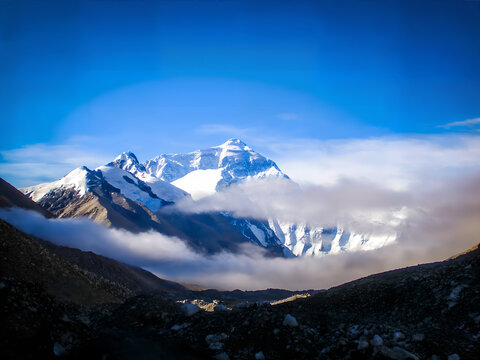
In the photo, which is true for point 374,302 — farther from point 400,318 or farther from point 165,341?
point 165,341

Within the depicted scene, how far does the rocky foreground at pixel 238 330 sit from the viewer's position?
11914 millimetres

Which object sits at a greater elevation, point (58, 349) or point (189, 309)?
point (189, 309)

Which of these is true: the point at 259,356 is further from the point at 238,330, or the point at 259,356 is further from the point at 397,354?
the point at 397,354

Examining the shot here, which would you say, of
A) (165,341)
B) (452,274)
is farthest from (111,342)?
(452,274)

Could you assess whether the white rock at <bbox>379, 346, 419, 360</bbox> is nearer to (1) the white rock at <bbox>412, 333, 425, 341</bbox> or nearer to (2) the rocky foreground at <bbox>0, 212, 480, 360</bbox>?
(2) the rocky foreground at <bbox>0, 212, 480, 360</bbox>

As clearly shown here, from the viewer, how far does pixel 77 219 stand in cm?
19700

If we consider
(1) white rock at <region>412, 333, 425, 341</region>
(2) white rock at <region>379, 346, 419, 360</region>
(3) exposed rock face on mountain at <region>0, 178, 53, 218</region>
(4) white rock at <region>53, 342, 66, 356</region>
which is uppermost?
(3) exposed rock face on mountain at <region>0, 178, 53, 218</region>

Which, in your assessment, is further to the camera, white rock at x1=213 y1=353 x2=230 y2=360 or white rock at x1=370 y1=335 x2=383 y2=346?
white rock at x1=213 y1=353 x2=230 y2=360

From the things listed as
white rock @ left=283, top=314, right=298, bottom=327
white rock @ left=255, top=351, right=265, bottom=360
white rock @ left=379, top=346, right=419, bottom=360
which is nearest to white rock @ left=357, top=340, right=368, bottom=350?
white rock @ left=379, top=346, right=419, bottom=360

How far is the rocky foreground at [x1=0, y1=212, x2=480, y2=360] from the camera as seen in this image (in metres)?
11.9

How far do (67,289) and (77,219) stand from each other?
185159mm

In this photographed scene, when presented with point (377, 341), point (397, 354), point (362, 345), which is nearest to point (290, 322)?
point (362, 345)

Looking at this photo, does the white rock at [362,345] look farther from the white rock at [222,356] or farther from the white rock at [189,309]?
the white rock at [189,309]

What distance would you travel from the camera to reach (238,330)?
14148mm
